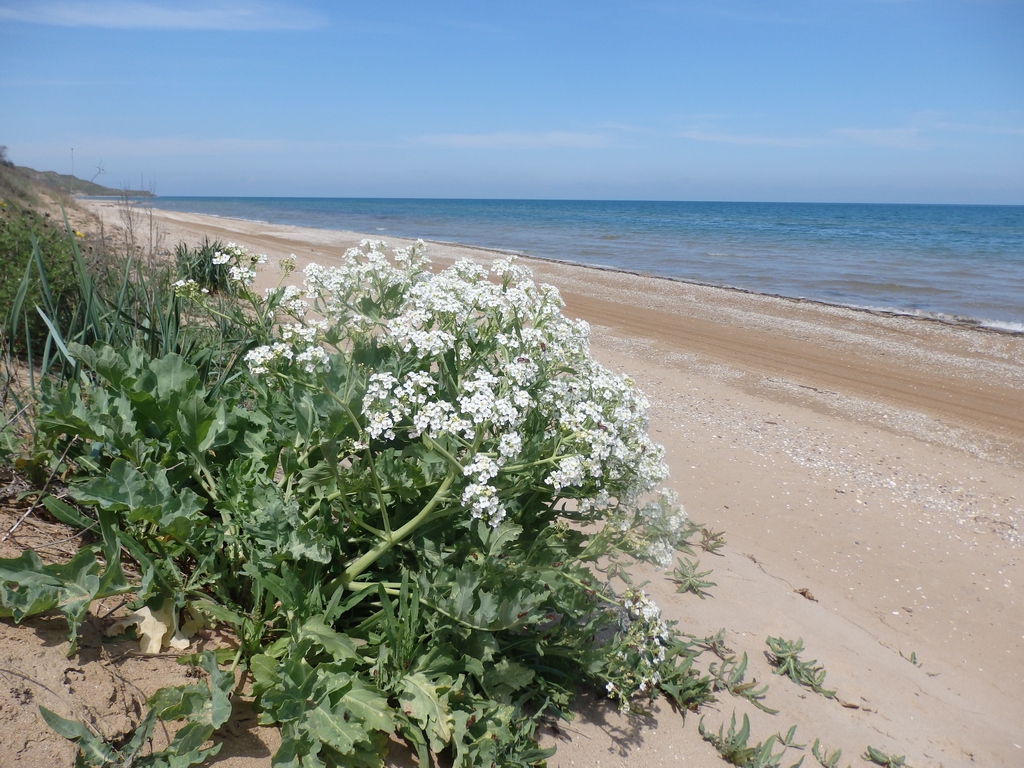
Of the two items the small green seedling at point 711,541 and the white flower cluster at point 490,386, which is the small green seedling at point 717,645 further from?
the white flower cluster at point 490,386

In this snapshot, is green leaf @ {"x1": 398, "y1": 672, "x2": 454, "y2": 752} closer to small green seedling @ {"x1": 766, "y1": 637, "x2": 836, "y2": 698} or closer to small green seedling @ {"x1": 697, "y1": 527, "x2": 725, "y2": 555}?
small green seedling @ {"x1": 766, "y1": 637, "x2": 836, "y2": 698}

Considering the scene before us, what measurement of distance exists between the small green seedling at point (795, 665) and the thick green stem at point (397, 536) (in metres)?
2.31

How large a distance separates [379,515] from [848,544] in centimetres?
399

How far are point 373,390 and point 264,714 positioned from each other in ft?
3.48

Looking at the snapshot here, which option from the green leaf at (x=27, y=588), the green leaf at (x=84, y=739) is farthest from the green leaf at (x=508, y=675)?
the green leaf at (x=27, y=588)

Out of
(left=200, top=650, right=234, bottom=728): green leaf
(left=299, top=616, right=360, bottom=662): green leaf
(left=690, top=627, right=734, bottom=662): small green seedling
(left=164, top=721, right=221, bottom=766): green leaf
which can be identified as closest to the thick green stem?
(left=299, top=616, right=360, bottom=662): green leaf

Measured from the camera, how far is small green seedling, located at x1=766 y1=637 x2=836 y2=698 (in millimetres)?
3668

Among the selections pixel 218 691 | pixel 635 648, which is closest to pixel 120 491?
pixel 218 691

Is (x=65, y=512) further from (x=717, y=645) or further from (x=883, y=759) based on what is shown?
(x=883, y=759)

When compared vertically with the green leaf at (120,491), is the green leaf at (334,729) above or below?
below

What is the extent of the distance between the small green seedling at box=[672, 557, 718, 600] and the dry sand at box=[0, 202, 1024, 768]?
65mm

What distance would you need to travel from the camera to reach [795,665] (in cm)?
374

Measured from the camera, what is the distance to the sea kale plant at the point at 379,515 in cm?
234

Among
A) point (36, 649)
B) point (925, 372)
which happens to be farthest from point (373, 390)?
point (925, 372)
